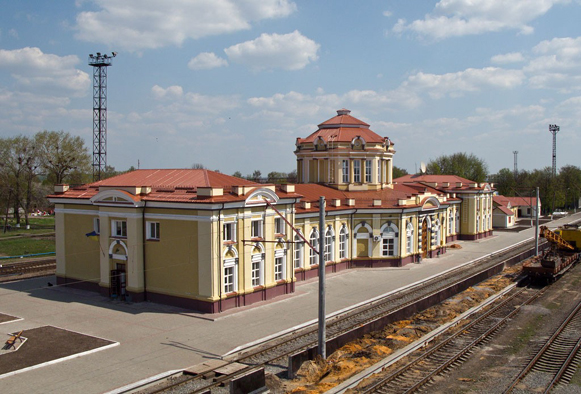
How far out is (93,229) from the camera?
98.9 feet

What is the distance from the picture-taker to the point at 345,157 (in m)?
43.6

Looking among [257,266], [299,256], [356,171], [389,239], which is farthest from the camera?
[356,171]

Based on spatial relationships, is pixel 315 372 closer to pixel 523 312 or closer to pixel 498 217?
pixel 523 312

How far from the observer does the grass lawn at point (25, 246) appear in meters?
45.6

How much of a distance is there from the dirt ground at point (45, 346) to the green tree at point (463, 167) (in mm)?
86700

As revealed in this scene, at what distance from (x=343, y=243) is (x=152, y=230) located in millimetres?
15711

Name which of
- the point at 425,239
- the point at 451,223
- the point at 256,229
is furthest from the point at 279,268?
the point at 451,223

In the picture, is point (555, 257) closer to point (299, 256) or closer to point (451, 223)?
point (299, 256)

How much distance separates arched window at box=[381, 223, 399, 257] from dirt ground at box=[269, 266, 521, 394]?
10236 millimetres

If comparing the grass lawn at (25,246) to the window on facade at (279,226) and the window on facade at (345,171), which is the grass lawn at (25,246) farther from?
the window on facade at (345,171)

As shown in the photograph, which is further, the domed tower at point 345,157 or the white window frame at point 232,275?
the domed tower at point 345,157

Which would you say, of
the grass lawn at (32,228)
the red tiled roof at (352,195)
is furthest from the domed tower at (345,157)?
the grass lawn at (32,228)

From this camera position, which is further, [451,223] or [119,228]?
[451,223]

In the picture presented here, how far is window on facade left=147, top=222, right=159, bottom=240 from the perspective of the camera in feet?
90.0
